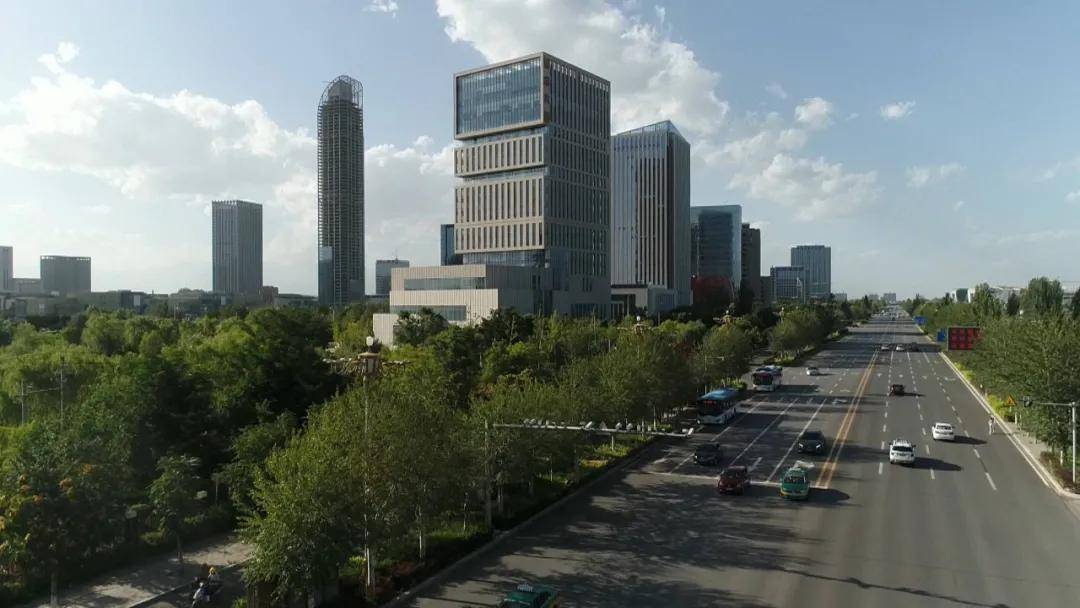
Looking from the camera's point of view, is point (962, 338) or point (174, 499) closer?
point (174, 499)

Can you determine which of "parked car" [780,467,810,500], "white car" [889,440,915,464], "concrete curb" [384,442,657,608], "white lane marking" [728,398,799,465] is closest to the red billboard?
"white lane marking" [728,398,799,465]

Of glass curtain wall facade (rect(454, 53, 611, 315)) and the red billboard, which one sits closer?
the red billboard

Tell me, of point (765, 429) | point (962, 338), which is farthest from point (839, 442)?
point (962, 338)

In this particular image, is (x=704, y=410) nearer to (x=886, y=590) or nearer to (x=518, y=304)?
(x=886, y=590)

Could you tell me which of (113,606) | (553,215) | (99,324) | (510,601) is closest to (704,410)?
(510,601)

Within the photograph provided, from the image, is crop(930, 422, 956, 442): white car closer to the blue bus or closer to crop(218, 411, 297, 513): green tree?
the blue bus

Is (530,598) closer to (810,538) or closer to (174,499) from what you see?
(810,538)

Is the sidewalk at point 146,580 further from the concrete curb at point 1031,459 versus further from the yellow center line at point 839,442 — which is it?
the concrete curb at point 1031,459

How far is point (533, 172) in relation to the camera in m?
120

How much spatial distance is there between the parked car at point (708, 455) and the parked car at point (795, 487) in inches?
259

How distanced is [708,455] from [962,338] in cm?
3657

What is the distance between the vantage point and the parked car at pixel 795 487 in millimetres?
32194

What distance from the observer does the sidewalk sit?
22.2 meters

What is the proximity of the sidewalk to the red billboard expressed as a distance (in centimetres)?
5926
